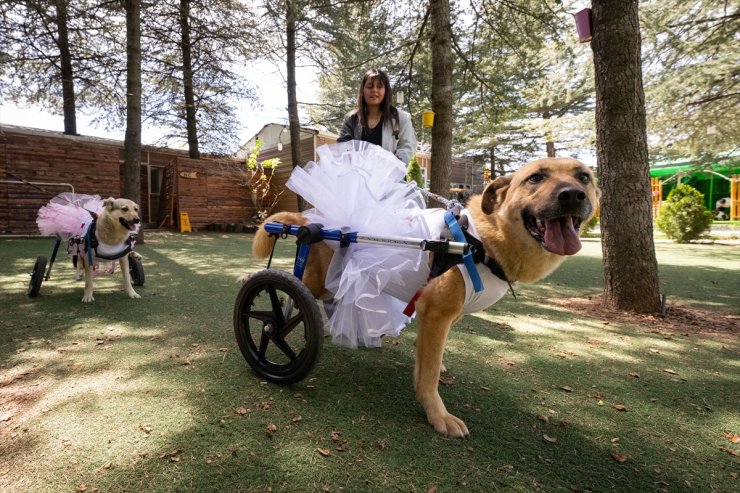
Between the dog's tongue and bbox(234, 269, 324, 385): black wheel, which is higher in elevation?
the dog's tongue

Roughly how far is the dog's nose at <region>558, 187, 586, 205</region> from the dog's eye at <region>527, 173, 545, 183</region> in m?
0.22

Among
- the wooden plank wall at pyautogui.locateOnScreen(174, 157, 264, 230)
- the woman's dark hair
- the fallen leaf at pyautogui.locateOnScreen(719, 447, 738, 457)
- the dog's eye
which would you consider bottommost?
the fallen leaf at pyautogui.locateOnScreen(719, 447, 738, 457)

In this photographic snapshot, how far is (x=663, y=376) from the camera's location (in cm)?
261

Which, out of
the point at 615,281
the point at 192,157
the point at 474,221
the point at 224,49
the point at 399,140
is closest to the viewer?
the point at 474,221

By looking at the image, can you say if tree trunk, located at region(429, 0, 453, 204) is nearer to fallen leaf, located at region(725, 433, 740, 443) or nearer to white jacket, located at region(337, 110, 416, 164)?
white jacket, located at region(337, 110, 416, 164)

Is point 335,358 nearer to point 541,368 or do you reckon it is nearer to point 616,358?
point 541,368

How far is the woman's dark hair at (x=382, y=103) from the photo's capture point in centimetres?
315

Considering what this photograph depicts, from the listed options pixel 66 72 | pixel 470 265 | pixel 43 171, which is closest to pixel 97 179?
pixel 43 171

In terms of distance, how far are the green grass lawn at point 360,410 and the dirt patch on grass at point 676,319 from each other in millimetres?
51

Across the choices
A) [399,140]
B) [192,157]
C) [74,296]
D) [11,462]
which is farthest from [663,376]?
[192,157]

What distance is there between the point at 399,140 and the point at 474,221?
1.45 meters

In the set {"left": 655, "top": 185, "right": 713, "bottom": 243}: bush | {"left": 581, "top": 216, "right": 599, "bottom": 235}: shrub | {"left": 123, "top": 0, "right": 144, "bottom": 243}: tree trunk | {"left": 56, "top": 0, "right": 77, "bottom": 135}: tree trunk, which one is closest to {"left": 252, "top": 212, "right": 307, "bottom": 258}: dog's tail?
{"left": 581, "top": 216, "right": 599, "bottom": 235}: shrub

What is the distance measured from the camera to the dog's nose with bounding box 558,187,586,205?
1.73 meters

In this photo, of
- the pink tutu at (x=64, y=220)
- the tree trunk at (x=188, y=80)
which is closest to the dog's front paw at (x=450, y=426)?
the pink tutu at (x=64, y=220)
